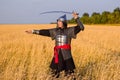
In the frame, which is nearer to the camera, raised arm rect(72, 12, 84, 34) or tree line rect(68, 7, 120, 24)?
raised arm rect(72, 12, 84, 34)

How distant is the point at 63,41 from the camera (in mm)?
7785

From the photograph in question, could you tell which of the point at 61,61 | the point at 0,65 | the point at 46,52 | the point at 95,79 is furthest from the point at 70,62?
the point at 46,52

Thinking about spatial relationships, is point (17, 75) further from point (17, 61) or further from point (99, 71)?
point (17, 61)

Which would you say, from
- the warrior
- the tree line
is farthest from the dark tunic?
the tree line

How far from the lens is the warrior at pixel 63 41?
7750 mm

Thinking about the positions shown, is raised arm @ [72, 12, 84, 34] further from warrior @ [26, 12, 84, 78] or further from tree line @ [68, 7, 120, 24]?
tree line @ [68, 7, 120, 24]

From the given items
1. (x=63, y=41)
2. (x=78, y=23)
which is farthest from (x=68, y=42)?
(x=78, y=23)

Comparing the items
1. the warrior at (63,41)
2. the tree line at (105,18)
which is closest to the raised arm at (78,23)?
the warrior at (63,41)

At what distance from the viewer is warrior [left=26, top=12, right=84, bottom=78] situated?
7750 mm

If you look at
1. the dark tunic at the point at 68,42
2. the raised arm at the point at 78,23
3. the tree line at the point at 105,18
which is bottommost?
the tree line at the point at 105,18

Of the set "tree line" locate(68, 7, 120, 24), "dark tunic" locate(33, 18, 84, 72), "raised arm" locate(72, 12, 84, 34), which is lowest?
"tree line" locate(68, 7, 120, 24)

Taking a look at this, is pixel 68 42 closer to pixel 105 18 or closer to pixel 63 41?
pixel 63 41

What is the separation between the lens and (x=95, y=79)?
8.13 m

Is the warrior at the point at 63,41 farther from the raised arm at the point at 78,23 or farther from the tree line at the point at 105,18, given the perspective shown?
the tree line at the point at 105,18
